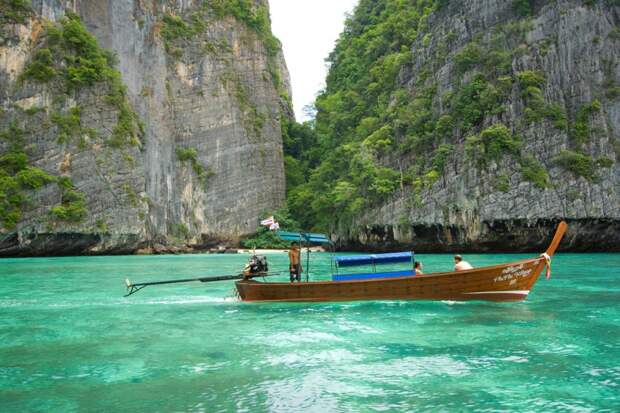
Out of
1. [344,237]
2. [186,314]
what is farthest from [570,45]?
[186,314]

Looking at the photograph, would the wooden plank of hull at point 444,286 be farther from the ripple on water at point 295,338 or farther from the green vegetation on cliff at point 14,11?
the green vegetation on cliff at point 14,11

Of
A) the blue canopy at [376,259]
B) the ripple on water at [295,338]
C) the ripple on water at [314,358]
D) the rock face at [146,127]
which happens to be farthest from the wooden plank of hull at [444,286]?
the rock face at [146,127]

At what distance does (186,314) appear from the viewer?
495 inches

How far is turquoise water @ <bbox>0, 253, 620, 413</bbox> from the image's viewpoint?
6176mm

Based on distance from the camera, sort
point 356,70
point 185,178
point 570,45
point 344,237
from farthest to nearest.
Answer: point 356,70
point 185,178
point 344,237
point 570,45

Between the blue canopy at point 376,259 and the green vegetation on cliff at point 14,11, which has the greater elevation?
the green vegetation on cliff at point 14,11

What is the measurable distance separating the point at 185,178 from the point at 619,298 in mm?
45746

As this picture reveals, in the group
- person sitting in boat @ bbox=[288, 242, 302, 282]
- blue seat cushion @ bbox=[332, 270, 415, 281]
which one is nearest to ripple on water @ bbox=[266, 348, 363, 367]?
blue seat cushion @ bbox=[332, 270, 415, 281]

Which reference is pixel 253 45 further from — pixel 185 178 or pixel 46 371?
pixel 46 371

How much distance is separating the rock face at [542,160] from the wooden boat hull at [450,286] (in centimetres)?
2342

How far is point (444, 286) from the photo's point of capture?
13.1 meters

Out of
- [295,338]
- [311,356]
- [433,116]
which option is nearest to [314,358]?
[311,356]

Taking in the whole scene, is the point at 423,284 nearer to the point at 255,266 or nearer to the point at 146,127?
the point at 255,266

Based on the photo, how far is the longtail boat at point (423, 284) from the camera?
12922 mm
